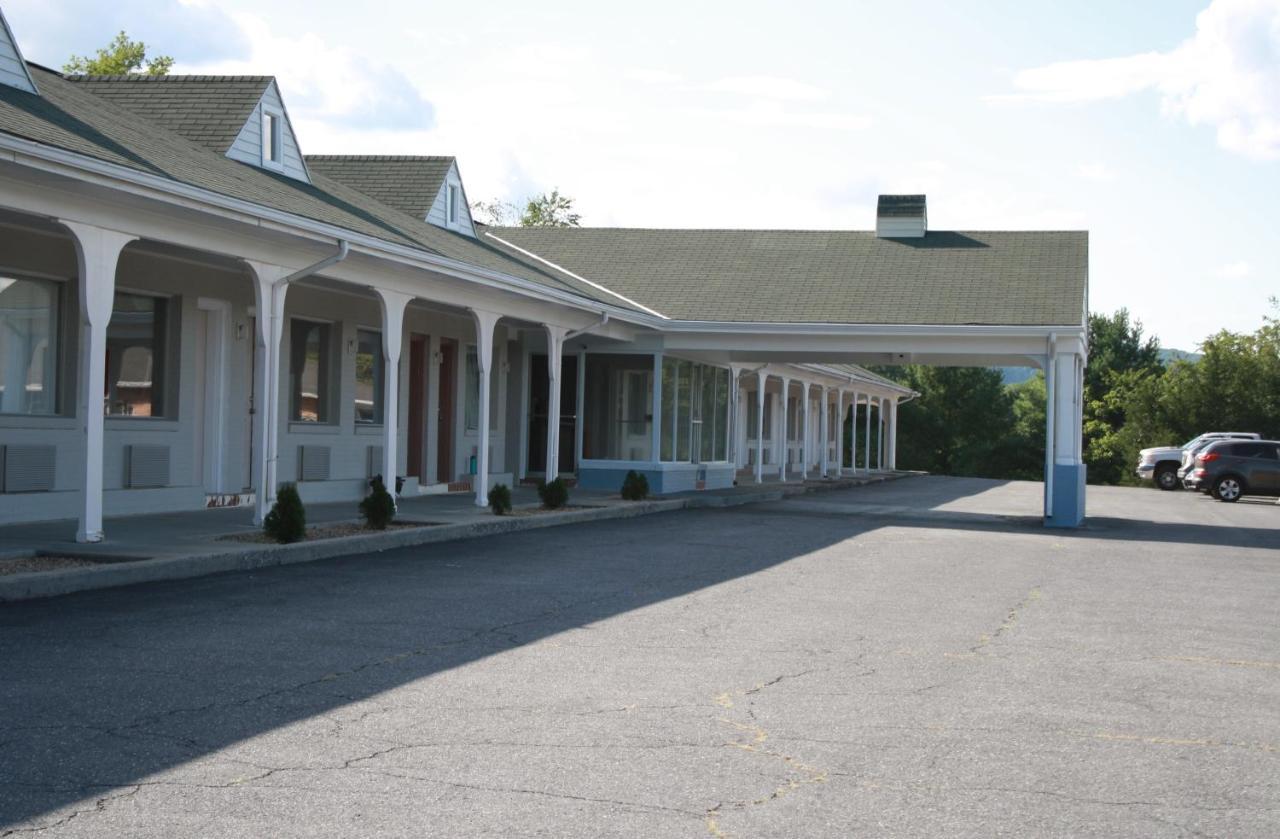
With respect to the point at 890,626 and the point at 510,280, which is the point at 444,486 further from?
the point at 890,626


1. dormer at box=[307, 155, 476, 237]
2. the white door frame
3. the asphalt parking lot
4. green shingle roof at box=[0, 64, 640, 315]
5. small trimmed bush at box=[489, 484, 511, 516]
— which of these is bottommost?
the asphalt parking lot

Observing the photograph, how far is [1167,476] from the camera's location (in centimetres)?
4534

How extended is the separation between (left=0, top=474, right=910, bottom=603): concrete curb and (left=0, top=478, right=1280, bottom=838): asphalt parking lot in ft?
0.89

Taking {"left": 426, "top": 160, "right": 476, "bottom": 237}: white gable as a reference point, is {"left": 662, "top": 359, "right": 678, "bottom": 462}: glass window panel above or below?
below

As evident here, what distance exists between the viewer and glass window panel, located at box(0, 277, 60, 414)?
14539 millimetres

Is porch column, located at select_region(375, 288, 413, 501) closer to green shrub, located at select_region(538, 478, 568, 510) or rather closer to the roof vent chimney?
green shrub, located at select_region(538, 478, 568, 510)

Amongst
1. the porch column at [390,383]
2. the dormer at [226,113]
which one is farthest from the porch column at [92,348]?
the dormer at [226,113]

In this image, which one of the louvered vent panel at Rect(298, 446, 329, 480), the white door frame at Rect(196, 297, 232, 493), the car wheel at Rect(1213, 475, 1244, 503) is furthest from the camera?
the car wheel at Rect(1213, 475, 1244, 503)

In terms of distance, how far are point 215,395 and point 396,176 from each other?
27.5 ft

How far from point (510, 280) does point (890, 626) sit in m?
10.7

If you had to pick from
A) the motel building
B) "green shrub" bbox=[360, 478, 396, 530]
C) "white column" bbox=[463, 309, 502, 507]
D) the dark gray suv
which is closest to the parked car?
the dark gray suv

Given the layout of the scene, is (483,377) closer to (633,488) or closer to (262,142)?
(262,142)

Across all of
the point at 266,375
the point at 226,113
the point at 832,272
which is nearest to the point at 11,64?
the point at 266,375

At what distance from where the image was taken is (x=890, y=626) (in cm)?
1008
